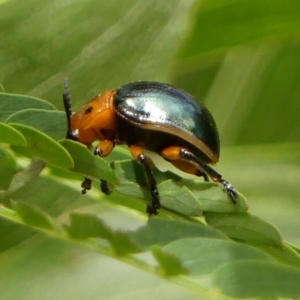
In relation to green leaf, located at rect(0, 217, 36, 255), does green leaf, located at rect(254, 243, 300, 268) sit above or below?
above

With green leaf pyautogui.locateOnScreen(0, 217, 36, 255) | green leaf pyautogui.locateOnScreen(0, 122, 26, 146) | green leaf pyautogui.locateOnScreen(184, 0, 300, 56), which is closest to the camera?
green leaf pyautogui.locateOnScreen(0, 122, 26, 146)

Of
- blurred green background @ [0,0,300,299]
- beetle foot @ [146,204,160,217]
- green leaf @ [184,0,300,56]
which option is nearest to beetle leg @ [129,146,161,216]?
beetle foot @ [146,204,160,217]

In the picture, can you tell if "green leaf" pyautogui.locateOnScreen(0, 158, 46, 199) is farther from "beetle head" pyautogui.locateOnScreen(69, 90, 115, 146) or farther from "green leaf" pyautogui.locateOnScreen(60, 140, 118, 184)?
"beetle head" pyautogui.locateOnScreen(69, 90, 115, 146)

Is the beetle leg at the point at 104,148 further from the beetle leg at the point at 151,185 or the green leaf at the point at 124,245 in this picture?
the green leaf at the point at 124,245

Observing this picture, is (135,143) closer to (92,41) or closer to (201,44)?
(92,41)

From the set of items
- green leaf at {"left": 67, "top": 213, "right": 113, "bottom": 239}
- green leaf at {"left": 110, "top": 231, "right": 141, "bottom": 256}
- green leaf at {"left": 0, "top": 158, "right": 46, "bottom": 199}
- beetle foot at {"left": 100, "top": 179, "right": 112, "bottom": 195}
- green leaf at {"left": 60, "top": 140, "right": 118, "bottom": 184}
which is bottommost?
green leaf at {"left": 110, "top": 231, "right": 141, "bottom": 256}

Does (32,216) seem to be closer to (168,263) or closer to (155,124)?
(168,263)
